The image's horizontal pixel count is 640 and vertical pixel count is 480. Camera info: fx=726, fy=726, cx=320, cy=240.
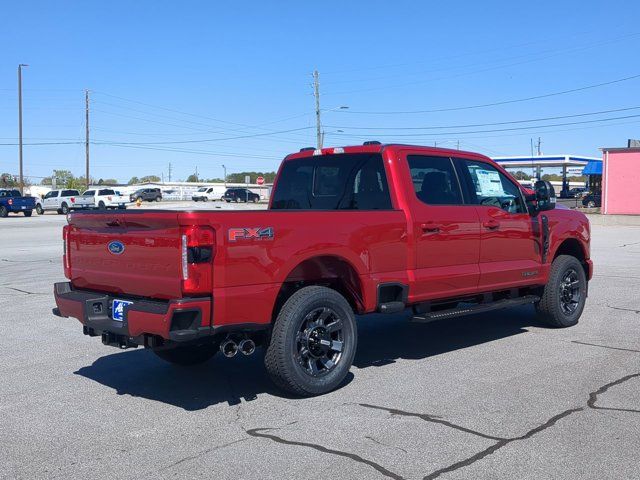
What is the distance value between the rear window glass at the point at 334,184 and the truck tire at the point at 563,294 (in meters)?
2.88

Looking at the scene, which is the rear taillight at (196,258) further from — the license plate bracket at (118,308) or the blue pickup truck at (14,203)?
the blue pickup truck at (14,203)

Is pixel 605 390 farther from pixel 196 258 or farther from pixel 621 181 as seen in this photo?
pixel 621 181

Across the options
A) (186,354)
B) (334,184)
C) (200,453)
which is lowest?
(200,453)

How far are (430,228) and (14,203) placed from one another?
46569 mm

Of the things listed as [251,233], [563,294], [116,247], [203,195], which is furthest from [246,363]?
[203,195]

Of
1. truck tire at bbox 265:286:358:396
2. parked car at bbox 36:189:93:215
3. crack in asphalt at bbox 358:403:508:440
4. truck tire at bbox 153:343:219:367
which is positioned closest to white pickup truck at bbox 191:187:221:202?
parked car at bbox 36:189:93:215

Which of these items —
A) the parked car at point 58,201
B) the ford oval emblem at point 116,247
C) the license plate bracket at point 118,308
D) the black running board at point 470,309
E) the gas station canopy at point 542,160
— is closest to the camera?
the license plate bracket at point 118,308

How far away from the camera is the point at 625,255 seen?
62.3ft

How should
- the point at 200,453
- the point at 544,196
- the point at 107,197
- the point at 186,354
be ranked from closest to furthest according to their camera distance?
the point at 200,453, the point at 186,354, the point at 544,196, the point at 107,197

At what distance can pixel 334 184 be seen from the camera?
A: 7.48 m

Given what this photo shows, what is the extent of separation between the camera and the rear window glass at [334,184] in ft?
23.2

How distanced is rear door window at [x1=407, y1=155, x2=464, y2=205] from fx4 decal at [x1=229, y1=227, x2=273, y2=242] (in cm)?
203

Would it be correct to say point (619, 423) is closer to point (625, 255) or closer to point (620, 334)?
point (620, 334)

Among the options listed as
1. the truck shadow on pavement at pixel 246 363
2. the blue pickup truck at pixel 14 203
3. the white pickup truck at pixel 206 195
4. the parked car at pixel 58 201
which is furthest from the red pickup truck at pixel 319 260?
the white pickup truck at pixel 206 195
